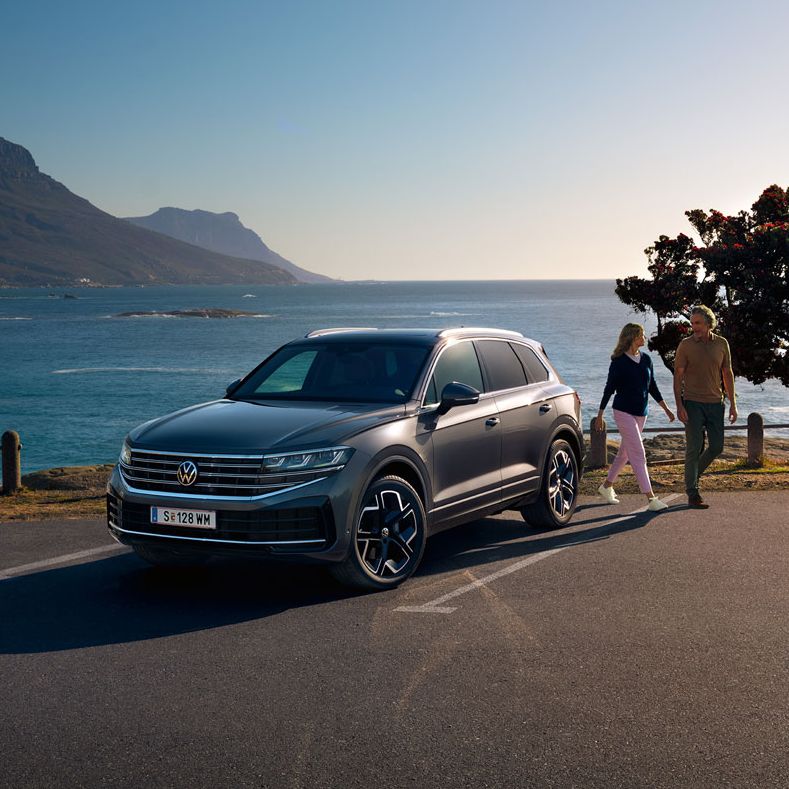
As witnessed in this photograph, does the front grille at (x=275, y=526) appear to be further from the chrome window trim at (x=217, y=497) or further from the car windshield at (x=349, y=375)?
the car windshield at (x=349, y=375)

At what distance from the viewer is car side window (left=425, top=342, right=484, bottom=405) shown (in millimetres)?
7629

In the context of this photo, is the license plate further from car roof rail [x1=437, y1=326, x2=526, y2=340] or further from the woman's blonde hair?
the woman's blonde hair

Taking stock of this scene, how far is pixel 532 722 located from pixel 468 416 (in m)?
3.56

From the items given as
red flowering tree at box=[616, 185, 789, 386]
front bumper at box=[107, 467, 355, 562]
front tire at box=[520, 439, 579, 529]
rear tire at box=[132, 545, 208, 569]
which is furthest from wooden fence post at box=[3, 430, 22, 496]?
red flowering tree at box=[616, 185, 789, 386]

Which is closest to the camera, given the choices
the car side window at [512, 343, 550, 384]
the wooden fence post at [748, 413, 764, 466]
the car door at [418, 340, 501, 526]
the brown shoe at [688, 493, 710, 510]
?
the car door at [418, 340, 501, 526]

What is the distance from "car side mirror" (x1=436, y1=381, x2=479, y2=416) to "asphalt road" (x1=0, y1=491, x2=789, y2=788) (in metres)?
1.25

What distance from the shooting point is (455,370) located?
7941 millimetres

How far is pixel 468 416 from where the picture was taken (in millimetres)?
7801

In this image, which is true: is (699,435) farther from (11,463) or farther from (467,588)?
(11,463)

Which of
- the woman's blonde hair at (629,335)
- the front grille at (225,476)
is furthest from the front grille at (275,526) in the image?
the woman's blonde hair at (629,335)

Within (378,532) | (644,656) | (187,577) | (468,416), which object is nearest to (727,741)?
(644,656)

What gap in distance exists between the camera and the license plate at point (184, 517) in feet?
21.1

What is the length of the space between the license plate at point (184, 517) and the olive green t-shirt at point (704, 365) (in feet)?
18.5

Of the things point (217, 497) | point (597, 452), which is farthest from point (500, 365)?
point (597, 452)
